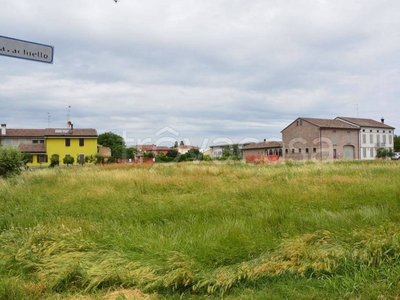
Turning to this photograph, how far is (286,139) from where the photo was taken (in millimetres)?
53750

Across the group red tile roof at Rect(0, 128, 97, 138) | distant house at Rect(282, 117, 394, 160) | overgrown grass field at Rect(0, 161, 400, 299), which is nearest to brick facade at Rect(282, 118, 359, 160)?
distant house at Rect(282, 117, 394, 160)

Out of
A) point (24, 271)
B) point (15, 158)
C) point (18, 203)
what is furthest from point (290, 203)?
point (15, 158)

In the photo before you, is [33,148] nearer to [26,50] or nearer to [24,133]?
[24,133]

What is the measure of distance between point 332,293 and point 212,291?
116 cm

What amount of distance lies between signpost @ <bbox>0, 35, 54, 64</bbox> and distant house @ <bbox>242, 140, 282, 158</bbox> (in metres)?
55.1

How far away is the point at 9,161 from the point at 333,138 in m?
41.9

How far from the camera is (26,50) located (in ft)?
15.5

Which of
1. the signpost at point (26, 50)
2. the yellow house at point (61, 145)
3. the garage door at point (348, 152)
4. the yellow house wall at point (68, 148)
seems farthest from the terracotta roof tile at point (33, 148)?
the signpost at point (26, 50)

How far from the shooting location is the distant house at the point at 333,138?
4719 cm

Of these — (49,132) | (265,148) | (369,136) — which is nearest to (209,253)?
(49,132)

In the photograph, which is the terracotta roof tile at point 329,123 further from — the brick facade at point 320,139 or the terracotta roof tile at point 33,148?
the terracotta roof tile at point 33,148

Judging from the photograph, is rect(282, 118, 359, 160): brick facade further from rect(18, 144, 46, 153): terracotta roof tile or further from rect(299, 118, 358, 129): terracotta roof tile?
rect(18, 144, 46, 153): terracotta roof tile

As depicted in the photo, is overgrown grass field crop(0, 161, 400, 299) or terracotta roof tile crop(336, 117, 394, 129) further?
terracotta roof tile crop(336, 117, 394, 129)

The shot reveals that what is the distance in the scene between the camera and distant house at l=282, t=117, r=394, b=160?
155 feet
